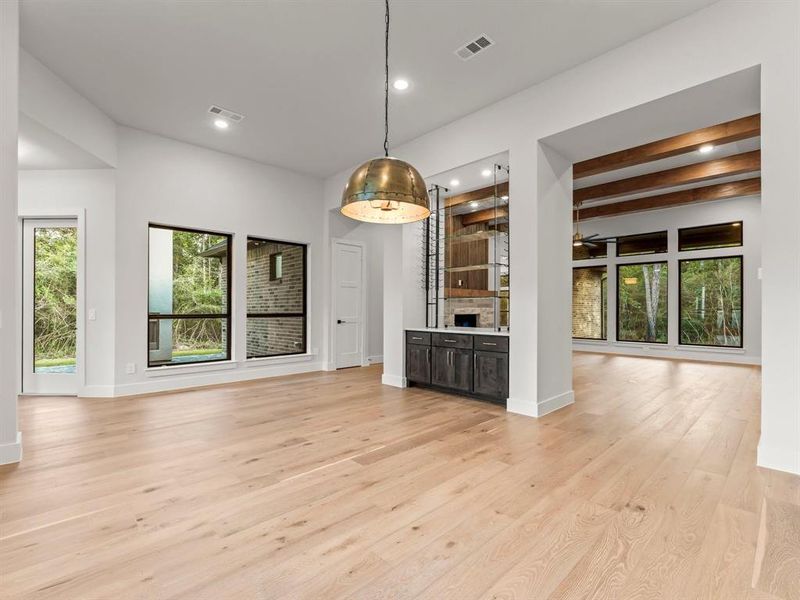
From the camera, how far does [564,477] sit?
2.84 m

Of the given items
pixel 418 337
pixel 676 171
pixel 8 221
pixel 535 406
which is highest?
pixel 676 171

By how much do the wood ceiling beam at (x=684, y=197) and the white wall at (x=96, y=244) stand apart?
9062mm

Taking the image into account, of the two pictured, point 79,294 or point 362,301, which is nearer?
point 79,294

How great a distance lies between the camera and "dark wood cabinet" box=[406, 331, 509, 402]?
4.75 meters

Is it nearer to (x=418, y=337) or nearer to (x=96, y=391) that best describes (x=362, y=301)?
(x=418, y=337)

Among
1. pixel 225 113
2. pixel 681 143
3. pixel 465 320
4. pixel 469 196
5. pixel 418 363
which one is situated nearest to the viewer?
pixel 225 113

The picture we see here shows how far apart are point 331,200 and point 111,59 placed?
378cm

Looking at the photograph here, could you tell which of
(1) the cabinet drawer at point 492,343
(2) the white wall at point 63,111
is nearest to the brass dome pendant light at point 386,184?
(1) the cabinet drawer at point 492,343

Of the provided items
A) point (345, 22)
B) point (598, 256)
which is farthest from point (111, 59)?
point (598, 256)

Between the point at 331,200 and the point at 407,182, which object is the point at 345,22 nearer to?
the point at 407,182

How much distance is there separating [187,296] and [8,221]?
9.84 feet

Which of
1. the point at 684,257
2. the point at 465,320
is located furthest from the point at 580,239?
the point at 465,320

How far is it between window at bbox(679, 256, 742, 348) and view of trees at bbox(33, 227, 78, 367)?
36.5 feet

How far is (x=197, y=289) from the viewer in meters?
6.15
